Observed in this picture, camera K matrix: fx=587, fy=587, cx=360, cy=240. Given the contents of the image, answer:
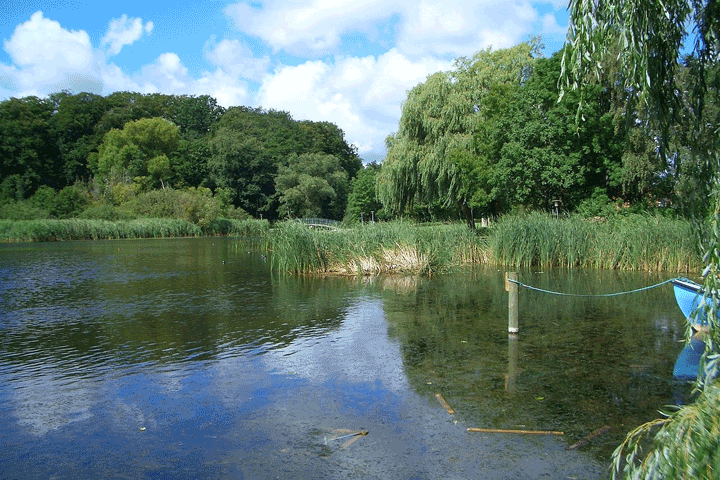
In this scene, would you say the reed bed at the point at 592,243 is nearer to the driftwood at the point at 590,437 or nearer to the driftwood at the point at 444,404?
the driftwood at the point at 444,404

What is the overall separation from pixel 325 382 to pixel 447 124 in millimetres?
20967

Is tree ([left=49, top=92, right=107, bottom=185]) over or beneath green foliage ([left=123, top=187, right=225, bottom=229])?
over

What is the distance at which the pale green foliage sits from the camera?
199 ft

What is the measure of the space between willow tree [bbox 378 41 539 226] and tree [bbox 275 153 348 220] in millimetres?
28227

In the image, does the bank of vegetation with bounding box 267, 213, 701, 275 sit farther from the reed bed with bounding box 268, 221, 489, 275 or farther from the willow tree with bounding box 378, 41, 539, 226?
the willow tree with bounding box 378, 41, 539, 226

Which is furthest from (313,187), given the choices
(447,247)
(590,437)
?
(590,437)

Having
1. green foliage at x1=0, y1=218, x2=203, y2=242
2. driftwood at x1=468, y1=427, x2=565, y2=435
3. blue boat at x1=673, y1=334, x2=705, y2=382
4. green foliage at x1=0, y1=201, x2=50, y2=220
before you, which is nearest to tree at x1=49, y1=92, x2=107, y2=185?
green foliage at x1=0, y1=201, x2=50, y2=220

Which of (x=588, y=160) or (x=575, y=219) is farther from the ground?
(x=588, y=160)

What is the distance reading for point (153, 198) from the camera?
2078 inches

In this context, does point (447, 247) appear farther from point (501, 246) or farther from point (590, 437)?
point (590, 437)

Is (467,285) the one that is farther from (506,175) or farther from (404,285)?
(506,175)

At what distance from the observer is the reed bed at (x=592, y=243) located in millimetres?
16625

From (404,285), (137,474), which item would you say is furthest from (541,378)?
(404,285)

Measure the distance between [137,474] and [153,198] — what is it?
5127cm
